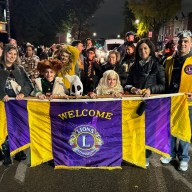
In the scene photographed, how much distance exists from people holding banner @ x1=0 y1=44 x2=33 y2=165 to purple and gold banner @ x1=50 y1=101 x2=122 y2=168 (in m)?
0.66

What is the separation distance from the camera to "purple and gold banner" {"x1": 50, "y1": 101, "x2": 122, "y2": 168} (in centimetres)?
419

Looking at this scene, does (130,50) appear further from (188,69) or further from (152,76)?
(188,69)

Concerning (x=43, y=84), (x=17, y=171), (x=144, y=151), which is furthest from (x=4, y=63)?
(x=144, y=151)

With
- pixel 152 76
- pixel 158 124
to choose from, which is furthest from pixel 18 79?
pixel 158 124

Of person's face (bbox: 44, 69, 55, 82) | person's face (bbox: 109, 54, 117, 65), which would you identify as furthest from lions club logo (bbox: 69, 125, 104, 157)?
person's face (bbox: 109, 54, 117, 65)

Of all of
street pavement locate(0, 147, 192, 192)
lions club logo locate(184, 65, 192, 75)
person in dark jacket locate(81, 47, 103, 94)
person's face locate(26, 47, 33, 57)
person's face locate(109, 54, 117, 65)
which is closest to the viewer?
street pavement locate(0, 147, 192, 192)

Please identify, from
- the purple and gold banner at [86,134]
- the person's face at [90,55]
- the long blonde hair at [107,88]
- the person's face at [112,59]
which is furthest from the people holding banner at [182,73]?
the person's face at [90,55]

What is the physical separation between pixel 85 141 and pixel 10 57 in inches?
66.6

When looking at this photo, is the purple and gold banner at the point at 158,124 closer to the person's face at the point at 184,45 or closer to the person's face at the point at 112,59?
the person's face at the point at 184,45

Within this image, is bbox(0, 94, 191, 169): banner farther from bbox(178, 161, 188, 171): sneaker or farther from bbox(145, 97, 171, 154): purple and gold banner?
bbox(178, 161, 188, 171): sneaker

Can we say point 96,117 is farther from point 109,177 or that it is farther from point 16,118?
point 16,118

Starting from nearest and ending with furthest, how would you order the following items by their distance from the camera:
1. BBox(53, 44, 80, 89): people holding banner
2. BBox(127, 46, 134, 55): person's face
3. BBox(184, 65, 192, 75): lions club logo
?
BBox(184, 65, 192, 75): lions club logo
BBox(53, 44, 80, 89): people holding banner
BBox(127, 46, 134, 55): person's face

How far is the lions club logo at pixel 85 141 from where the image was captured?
13.9ft

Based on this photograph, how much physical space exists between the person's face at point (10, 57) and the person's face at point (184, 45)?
244 centimetres
